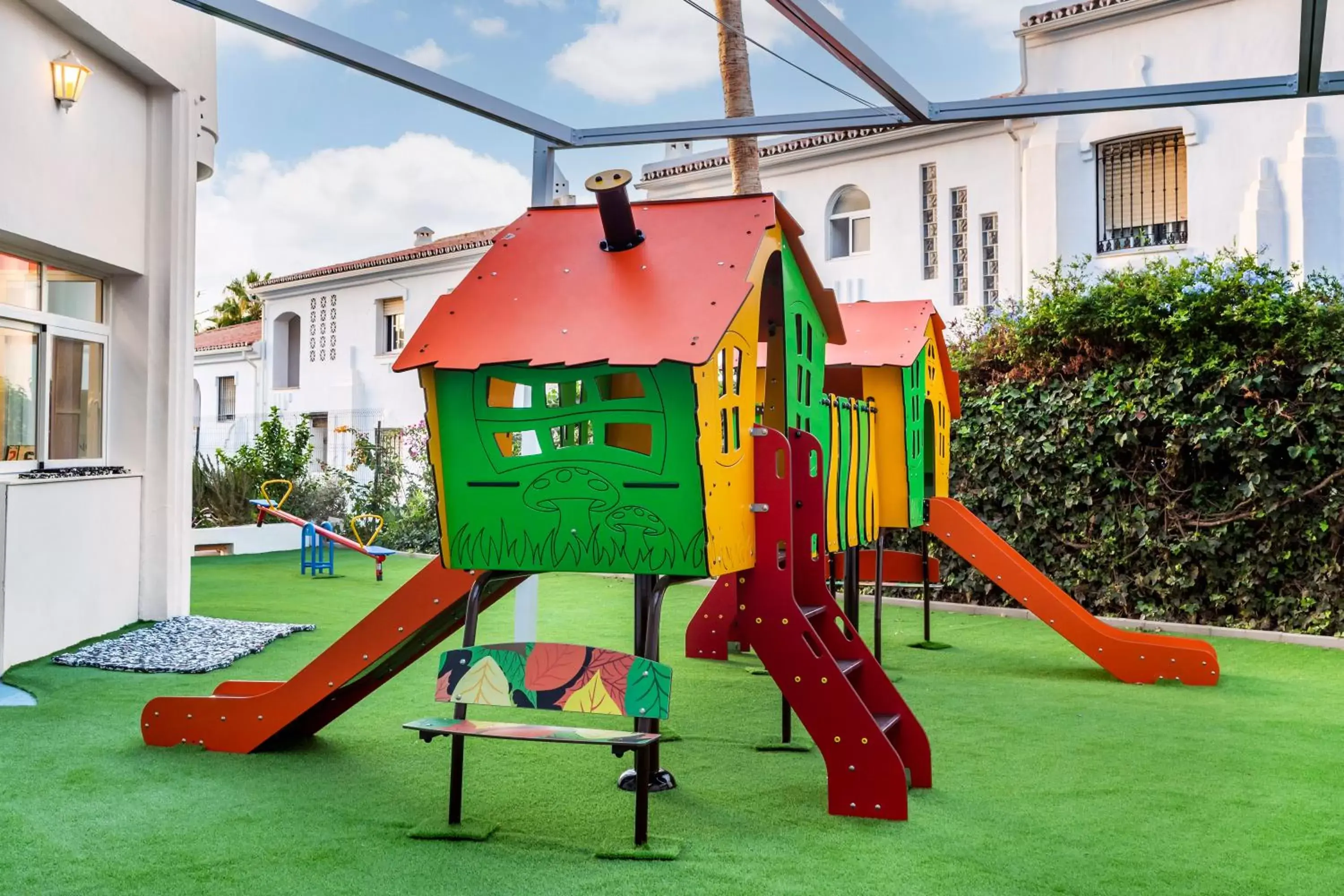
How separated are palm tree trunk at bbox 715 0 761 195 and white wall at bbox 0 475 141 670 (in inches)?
251

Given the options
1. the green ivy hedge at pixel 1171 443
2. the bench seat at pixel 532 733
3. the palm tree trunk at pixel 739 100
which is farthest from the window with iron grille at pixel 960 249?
the bench seat at pixel 532 733

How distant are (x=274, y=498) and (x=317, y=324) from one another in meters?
11.7

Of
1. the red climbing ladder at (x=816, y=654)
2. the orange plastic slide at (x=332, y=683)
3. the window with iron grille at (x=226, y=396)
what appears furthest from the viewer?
the window with iron grille at (x=226, y=396)

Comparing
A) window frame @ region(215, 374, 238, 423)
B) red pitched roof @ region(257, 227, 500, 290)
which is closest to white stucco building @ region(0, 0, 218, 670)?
red pitched roof @ region(257, 227, 500, 290)

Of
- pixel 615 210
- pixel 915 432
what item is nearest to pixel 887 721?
pixel 615 210

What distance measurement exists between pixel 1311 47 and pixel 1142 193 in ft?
Answer: 37.6

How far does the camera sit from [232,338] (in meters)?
30.9

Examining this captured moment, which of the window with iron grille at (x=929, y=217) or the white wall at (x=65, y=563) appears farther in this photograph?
the window with iron grille at (x=929, y=217)

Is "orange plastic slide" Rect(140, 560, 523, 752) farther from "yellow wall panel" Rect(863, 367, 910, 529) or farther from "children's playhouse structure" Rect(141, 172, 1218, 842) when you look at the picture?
"yellow wall panel" Rect(863, 367, 910, 529)

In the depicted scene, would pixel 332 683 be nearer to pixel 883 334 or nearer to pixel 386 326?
pixel 883 334

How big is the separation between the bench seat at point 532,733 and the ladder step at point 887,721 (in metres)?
1.17

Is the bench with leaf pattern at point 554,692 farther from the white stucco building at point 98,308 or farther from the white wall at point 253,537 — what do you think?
the white wall at point 253,537

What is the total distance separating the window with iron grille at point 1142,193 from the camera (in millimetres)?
15781

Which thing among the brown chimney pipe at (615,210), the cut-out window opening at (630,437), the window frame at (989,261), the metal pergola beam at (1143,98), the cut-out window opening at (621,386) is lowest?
the cut-out window opening at (630,437)
